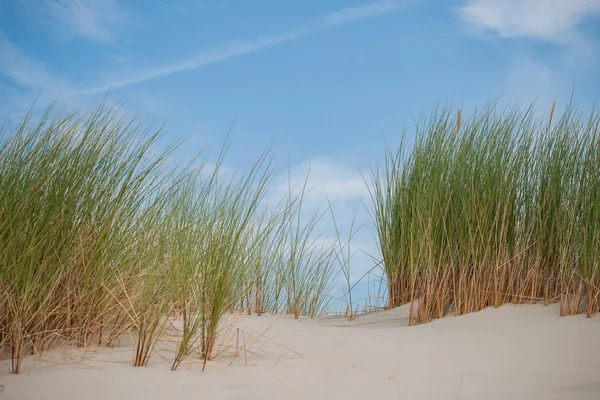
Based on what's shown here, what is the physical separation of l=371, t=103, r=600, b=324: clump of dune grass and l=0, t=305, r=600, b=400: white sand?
0.31 meters

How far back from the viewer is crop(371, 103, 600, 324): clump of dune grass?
363 centimetres

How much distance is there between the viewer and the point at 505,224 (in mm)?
3859

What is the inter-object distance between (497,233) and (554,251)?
1.24ft

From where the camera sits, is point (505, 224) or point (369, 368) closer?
point (369, 368)

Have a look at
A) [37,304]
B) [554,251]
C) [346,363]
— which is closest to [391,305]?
[554,251]

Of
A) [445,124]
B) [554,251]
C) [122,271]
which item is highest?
[445,124]

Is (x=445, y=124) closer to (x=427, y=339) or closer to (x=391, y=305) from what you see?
(x=391, y=305)

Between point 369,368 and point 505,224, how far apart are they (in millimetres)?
1742

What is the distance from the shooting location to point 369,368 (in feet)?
8.65

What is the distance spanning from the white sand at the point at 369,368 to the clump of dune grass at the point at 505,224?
0.31 m

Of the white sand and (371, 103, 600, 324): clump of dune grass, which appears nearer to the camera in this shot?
the white sand

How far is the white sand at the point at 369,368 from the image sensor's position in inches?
87.8

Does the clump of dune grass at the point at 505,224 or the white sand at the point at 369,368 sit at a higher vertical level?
the clump of dune grass at the point at 505,224

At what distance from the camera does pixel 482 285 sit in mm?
3799
